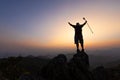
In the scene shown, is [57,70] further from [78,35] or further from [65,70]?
[78,35]

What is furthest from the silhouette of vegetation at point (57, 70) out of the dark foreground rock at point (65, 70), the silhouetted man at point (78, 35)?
the silhouetted man at point (78, 35)

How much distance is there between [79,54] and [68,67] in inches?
152

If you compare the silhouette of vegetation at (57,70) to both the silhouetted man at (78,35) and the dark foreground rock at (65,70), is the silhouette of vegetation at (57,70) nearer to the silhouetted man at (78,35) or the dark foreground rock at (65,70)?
the dark foreground rock at (65,70)

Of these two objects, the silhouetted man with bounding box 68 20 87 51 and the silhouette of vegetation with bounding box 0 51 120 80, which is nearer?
the silhouette of vegetation with bounding box 0 51 120 80

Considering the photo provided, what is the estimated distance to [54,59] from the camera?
29.9m

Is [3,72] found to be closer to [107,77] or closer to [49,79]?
[49,79]

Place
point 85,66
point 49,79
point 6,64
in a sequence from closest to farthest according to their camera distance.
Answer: point 49,79 < point 85,66 < point 6,64

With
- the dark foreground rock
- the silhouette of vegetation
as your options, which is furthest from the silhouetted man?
the dark foreground rock

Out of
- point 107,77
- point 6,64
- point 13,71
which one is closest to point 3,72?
point 13,71

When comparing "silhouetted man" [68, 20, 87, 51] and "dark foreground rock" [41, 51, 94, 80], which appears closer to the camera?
"dark foreground rock" [41, 51, 94, 80]

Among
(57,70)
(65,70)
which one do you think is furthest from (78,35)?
(57,70)

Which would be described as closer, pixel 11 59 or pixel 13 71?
pixel 13 71

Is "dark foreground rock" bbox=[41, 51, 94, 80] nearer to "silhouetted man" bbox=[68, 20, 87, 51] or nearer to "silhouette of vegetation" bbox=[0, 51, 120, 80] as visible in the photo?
"silhouette of vegetation" bbox=[0, 51, 120, 80]

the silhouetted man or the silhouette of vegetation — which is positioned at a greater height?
the silhouetted man
